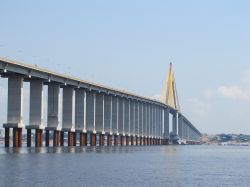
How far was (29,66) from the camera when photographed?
12800 centimetres

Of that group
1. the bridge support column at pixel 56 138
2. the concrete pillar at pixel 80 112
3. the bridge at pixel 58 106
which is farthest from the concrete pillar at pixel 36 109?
the concrete pillar at pixel 80 112

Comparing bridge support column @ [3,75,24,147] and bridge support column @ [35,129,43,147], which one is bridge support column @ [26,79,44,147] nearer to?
bridge support column @ [35,129,43,147]

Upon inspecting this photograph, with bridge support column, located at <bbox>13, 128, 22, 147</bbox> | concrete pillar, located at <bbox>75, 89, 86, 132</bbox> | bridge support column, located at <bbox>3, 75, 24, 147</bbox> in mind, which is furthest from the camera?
concrete pillar, located at <bbox>75, 89, 86, 132</bbox>

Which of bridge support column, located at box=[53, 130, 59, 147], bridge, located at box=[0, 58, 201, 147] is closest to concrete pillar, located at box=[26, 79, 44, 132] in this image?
bridge, located at box=[0, 58, 201, 147]

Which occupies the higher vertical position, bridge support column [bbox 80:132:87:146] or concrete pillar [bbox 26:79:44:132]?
concrete pillar [bbox 26:79:44:132]

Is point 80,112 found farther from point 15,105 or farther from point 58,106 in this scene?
point 15,105

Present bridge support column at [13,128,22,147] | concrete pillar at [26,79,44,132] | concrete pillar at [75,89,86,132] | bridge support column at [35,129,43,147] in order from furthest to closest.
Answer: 1. concrete pillar at [75,89,86,132]
2. bridge support column at [35,129,43,147]
3. concrete pillar at [26,79,44,132]
4. bridge support column at [13,128,22,147]

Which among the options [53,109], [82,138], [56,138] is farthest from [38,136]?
[82,138]

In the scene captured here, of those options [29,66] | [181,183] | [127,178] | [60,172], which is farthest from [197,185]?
[29,66]

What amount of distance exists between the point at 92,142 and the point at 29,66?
2042 inches

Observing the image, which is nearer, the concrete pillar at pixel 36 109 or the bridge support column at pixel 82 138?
the concrete pillar at pixel 36 109

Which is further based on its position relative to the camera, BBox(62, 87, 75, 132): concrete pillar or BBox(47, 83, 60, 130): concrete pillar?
A: BBox(62, 87, 75, 132): concrete pillar

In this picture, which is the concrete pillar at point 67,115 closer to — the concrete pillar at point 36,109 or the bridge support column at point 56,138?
the bridge support column at point 56,138

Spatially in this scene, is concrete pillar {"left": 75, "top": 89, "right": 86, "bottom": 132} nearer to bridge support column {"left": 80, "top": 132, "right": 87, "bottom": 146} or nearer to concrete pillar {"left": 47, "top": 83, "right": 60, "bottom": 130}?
bridge support column {"left": 80, "top": 132, "right": 87, "bottom": 146}
